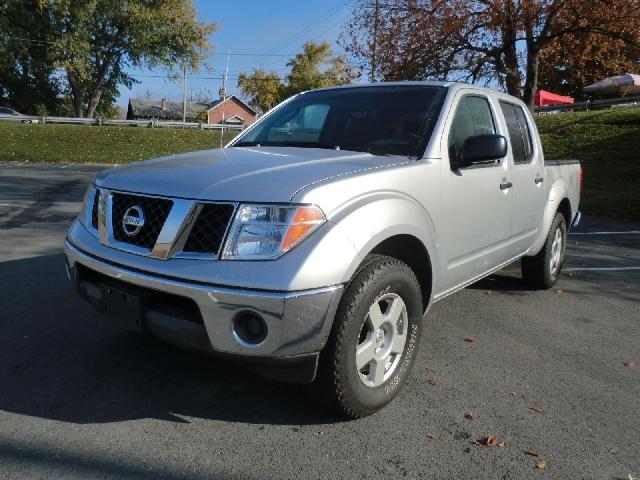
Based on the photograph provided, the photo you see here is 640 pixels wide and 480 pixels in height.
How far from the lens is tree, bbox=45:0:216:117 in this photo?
125 feet

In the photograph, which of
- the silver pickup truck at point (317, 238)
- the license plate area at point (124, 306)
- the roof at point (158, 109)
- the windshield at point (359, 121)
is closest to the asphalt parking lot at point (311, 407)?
the silver pickup truck at point (317, 238)

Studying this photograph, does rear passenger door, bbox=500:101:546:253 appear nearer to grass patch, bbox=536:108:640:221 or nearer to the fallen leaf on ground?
the fallen leaf on ground

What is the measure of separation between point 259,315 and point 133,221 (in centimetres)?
90

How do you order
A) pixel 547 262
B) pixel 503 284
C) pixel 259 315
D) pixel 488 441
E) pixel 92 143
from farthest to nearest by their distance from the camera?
pixel 92 143 → pixel 503 284 → pixel 547 262 → pixel 488 441 → pixel 259 315

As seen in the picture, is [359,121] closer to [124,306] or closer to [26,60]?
[124,306]

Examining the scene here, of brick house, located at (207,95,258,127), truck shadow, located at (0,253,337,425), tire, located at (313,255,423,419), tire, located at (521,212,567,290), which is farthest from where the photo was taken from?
brick house, located at (207,95,258,127)

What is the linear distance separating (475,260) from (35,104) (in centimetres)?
5039

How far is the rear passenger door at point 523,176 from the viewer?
15.2 feet

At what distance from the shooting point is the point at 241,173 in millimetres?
2928

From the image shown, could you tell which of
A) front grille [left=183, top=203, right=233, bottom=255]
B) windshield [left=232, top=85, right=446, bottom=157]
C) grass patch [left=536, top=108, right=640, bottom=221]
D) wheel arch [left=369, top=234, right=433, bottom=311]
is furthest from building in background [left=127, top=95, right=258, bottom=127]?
front grille [left=183, top=203, right=233, bottom=255]

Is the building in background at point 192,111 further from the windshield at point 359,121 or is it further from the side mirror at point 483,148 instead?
the side mirror at point 483,148

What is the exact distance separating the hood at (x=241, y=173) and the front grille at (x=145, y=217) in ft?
0.16

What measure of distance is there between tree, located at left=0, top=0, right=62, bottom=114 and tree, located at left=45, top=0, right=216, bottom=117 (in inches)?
61.0

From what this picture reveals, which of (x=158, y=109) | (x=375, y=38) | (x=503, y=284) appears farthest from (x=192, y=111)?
(x=503, y=284)
